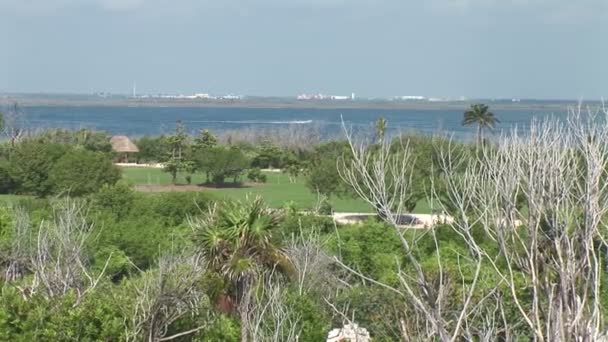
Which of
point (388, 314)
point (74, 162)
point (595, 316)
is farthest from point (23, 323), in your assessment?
point (74, 162)

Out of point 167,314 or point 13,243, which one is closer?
point 167,314

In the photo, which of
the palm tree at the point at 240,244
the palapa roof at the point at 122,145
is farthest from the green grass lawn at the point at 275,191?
the palm tree at the point at 240,244

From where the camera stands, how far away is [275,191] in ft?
232

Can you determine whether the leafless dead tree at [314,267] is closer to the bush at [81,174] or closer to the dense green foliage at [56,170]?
the dense green foliage at [56,170]

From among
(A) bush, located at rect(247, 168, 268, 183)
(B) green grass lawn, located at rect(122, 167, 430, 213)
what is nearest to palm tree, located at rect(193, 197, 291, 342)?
(B) green grass lawn, located at rect(122, 167, 430, 213)

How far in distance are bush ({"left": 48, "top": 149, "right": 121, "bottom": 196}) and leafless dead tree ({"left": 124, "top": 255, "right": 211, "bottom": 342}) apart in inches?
1522

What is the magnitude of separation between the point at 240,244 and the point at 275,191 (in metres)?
51.1

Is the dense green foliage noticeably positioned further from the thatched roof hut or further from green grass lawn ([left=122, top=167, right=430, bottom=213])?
the thatched roof hut

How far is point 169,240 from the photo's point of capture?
3444 centimetres

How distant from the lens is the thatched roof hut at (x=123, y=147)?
102 meters

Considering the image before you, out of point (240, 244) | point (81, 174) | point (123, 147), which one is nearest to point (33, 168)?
point (81, 174)

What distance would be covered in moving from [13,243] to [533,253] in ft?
71.4

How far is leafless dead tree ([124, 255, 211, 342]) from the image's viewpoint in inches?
682

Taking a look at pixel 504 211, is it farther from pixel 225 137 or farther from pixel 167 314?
pixel 225 137
